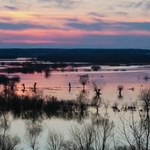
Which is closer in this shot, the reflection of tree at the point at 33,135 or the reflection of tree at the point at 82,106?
Answer: the reflection of tree at the point at 33,135

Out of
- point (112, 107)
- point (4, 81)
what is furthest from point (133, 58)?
point (112, 107)

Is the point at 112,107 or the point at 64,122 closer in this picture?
the point at 64,122

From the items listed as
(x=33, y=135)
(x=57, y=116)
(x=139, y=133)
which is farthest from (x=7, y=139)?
(x=57, y=116)

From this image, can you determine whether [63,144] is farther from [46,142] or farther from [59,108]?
[59,108]

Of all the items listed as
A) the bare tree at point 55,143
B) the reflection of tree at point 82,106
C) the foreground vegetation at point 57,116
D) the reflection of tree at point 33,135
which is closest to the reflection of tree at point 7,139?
the foreground vegetation at point 57,116

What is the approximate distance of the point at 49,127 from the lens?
880 inches

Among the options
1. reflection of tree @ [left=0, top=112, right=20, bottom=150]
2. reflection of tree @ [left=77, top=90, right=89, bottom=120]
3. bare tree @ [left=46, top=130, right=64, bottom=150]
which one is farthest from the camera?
reflection of tree @ [left=77, top=90, right=89, bottom=120]

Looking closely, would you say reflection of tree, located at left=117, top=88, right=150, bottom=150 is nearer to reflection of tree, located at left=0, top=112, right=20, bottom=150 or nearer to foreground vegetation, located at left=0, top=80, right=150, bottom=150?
foreground vegetation, located at left=0, top=80, right=150, bottom=150

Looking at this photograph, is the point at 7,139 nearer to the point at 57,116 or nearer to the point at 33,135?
the point at 33,135

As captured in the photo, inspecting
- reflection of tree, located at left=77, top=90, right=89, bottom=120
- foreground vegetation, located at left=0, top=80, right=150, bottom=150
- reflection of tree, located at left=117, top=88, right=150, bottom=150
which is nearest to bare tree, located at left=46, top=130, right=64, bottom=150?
foreground vegetation, located at left=0, top=80, right=150, bottom=150

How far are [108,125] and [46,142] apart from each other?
12.3ft

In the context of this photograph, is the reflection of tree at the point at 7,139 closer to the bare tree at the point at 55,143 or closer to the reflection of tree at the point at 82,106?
the bare tree at the point at 55,143

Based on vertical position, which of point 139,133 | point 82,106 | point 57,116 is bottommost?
point 57,116

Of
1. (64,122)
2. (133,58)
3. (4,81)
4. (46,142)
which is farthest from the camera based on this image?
(133,58)
